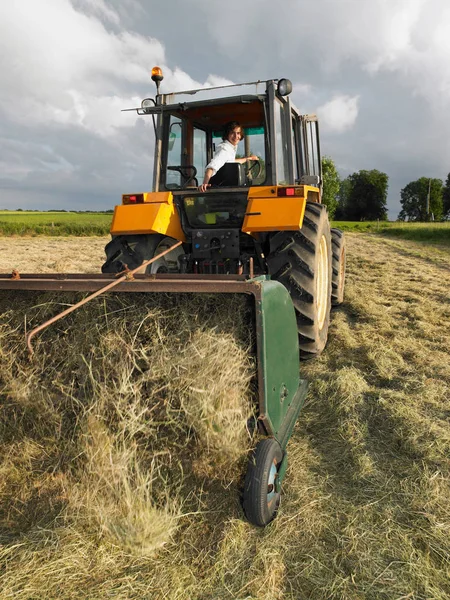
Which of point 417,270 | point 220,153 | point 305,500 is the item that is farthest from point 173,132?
point 417,270

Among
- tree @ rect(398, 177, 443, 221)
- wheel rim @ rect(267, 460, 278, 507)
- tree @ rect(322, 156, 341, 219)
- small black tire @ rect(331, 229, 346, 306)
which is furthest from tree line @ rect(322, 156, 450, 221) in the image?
wheel rim @ rect(267, 460, 278, 507)

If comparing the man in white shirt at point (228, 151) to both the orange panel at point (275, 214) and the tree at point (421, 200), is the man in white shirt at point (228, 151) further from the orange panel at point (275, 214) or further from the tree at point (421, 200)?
the tree at point (421, 200)

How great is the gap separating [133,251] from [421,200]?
266 feet

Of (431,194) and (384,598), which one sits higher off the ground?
(431,194)

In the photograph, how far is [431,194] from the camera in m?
74.2

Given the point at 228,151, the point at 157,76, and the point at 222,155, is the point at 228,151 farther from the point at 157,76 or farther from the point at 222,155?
the point at 157,76

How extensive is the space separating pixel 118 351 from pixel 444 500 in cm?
169

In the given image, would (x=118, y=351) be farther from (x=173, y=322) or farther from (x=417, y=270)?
(x=417, y=270)

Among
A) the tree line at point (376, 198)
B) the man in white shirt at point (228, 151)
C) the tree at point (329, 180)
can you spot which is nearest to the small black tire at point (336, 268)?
the man in white shirt at point (228, 151)

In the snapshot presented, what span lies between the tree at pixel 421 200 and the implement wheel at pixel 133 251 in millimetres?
72869

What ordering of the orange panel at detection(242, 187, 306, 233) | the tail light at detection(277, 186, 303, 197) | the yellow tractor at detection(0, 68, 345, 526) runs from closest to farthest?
the yellow tractor at detection(0, 68, 345, 526)
the orange panel at detection(242, 187, 306, 233)
the tail light at detection(277, 186, 303, 197)

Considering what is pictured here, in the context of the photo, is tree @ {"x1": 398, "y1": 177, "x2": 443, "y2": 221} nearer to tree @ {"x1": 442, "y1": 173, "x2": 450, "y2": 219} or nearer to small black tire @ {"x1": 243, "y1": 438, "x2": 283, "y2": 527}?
tree @ {"x1": 442, "y1": 173, "x2": 450, "y2": 219}

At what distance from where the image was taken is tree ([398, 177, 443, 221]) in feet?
241

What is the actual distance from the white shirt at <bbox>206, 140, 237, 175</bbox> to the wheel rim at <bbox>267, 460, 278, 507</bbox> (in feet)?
8.28
